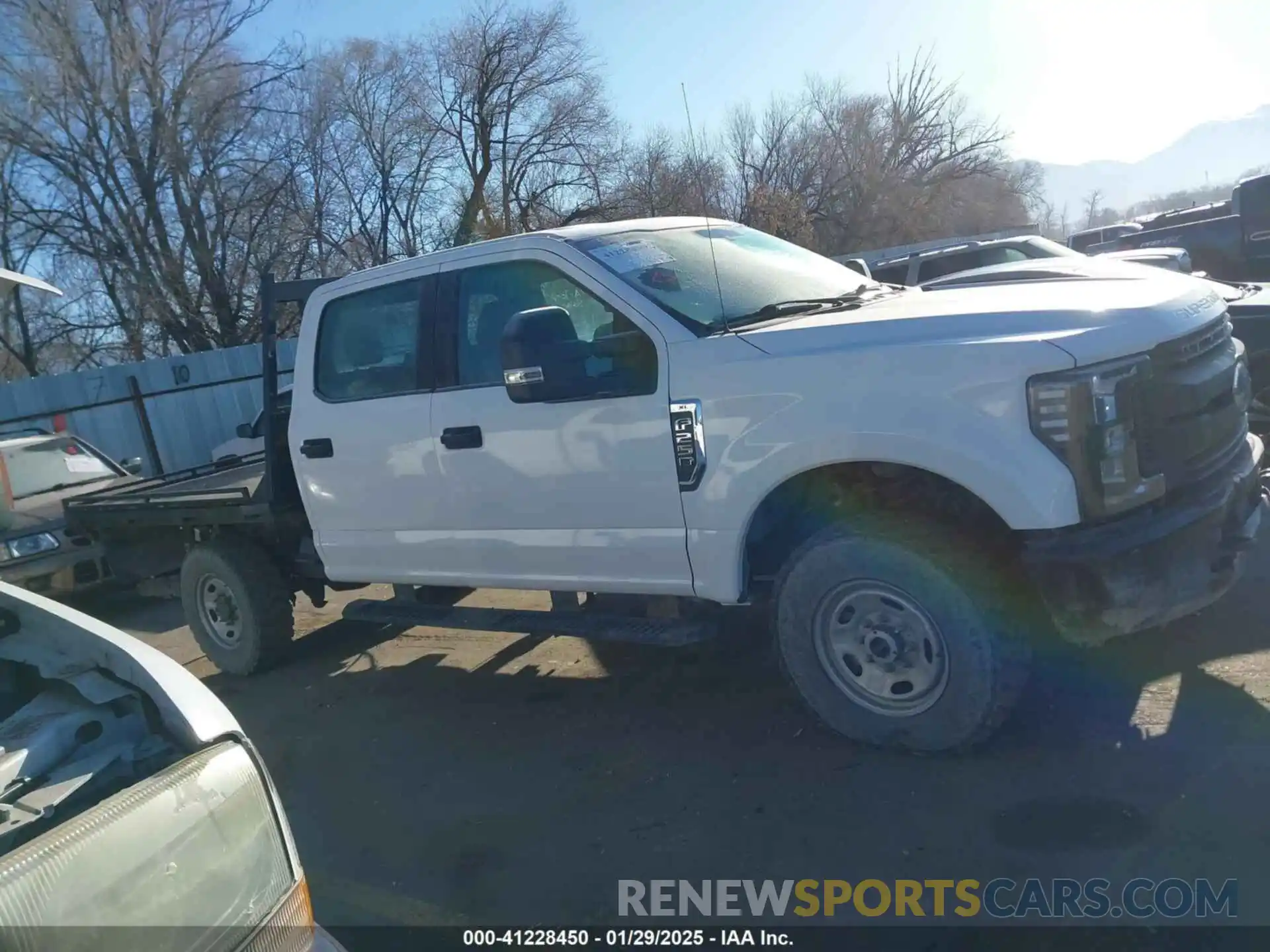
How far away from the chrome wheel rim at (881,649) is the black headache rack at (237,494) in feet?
11.3

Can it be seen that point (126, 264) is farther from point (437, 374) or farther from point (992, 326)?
point (992, 326)

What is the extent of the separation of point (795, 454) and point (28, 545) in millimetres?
7306

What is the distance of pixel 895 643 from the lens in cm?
379

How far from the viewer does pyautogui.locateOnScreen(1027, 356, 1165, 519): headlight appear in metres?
3.31

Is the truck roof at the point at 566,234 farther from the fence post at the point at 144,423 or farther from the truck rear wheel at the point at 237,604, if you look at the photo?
the fence post at the point at 144,423

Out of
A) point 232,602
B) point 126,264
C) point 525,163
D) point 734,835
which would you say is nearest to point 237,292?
point 126,264

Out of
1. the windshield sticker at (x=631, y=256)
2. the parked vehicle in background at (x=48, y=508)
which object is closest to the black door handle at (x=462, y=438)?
the windshield sticker at (x=631, y=256)

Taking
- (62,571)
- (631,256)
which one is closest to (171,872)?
(631,256)

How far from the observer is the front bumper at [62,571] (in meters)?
8.39

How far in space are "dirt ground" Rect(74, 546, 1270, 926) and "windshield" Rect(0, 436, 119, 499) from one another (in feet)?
17.3

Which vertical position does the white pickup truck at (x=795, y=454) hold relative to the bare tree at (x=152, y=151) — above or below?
below

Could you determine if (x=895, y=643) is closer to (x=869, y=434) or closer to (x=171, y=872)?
(x=869, y=434)

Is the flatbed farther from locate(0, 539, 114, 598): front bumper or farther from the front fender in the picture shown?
the front fender

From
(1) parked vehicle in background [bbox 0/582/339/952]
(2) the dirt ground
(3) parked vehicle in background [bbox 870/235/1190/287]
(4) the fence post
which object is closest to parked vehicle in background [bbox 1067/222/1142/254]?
(3) parked vehicle in background [bbox 870/235/1190/287]
